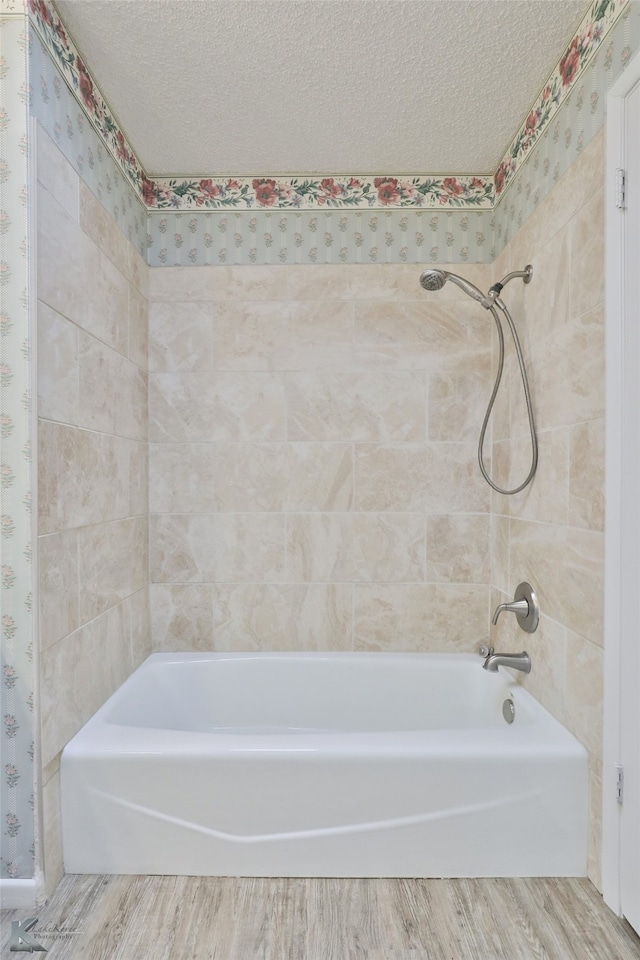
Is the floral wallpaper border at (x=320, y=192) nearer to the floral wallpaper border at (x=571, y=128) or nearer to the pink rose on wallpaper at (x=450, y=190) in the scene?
the pink rose on wallpaper at (x=450, y=190)

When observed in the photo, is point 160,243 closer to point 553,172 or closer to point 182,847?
point 553,172

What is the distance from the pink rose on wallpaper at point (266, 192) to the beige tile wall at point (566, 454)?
3.14ft

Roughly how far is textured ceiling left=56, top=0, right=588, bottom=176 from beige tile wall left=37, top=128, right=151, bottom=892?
0.39 meters

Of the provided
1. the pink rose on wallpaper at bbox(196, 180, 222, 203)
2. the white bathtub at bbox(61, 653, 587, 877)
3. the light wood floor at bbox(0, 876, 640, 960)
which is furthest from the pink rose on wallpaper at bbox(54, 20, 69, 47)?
the light wood floor at bbox(0, 876, 640, 960)

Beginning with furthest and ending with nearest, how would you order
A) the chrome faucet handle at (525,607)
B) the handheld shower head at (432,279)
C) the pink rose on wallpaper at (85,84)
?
the handheld shower head at (432,279) < the chrome faucet handle at (525,607) < the pink rose on wallpaper at (85,84)

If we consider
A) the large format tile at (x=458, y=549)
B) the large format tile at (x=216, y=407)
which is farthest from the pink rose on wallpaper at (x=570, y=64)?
the large format tile at (x=458, y=549)

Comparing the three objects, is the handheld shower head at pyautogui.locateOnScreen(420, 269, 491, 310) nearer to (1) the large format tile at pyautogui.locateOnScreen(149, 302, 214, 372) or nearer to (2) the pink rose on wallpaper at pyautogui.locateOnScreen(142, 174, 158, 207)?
(1) the large format tile at pyautogui.locateOnScreen(149, 302, 214, 372)

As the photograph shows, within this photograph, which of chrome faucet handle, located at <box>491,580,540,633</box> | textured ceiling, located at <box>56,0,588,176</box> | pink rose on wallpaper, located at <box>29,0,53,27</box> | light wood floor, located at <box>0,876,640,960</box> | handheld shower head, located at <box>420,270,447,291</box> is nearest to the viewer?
light wood floor, located at <box>0,876,640,960</box>

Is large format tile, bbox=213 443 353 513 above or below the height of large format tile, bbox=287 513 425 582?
above

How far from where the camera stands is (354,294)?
7.71 ft

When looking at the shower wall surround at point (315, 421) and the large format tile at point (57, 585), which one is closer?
the large format tile at point (57, 585)

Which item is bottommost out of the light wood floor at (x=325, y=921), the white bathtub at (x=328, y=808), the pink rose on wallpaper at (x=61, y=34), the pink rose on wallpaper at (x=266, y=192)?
the light wood floor at (x=325, y=921)

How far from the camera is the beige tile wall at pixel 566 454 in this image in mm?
1498

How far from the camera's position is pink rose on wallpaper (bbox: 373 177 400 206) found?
7.69ft
